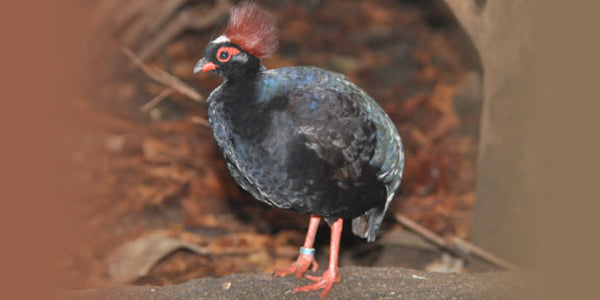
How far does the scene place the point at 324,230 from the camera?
8031 millimetres

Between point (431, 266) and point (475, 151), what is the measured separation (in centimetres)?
269

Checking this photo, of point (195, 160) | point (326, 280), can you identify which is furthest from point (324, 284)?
point (195, 160)

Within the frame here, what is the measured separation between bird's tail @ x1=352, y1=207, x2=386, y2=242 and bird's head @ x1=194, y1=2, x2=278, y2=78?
1.46 meters

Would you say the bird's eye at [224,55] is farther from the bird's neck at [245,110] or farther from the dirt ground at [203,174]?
the dirt ground at [203,174]

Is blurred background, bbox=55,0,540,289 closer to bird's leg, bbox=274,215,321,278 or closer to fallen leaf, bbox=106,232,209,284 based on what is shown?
fallen leaf, bbox=106,232,209,284

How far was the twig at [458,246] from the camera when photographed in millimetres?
6793

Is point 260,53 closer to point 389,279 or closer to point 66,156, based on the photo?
point 389,279

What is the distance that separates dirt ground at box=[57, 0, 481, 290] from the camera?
7.34 metres

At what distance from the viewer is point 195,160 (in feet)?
29.5

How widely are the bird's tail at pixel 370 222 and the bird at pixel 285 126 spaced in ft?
1.31

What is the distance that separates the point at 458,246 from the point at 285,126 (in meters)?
3.17

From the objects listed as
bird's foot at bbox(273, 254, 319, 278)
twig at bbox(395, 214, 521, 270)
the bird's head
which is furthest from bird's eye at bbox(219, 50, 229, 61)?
twig at bbox(395, 214, 521, 270)

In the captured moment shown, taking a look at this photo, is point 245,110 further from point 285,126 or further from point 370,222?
point 370,222

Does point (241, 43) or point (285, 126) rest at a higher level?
point (241, 43)
